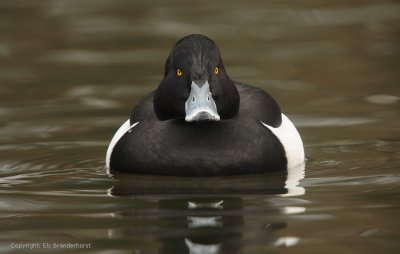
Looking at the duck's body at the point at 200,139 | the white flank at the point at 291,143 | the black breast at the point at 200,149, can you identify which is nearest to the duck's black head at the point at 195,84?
the duck's body at the point at 200,139

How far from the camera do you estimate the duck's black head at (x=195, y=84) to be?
8930 mm

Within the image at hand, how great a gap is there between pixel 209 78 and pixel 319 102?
10.3ft

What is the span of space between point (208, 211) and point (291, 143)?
1.80 m

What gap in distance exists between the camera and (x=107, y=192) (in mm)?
8898

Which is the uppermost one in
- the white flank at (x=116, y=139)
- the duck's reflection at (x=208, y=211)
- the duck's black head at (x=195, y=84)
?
the duck's black head at (x=195, y=84)

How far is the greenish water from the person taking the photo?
7.48 m

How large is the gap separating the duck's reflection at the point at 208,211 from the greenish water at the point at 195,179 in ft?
0.04

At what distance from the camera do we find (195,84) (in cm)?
897

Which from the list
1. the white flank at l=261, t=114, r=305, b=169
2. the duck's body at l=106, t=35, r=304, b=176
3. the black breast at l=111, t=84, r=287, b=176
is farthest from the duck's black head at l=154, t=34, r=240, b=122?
the white flank at l=261, t=114, r=305, b=169

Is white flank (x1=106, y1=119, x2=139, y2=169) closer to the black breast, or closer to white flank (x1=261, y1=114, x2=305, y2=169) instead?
the black breast

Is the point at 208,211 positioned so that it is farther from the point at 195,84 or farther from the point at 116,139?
→ the point at 116,139

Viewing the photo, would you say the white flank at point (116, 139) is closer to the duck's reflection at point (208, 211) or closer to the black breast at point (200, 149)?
the black breast at point (200, 149)

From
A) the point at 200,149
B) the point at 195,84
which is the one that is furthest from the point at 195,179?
the point at 195,84

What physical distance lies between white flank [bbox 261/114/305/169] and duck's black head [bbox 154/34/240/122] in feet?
1.66
